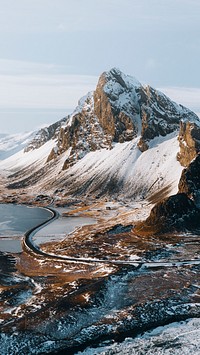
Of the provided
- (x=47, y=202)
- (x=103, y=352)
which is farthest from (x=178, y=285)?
(x=47, y=202)

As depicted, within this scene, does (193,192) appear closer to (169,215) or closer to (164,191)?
(169,215)

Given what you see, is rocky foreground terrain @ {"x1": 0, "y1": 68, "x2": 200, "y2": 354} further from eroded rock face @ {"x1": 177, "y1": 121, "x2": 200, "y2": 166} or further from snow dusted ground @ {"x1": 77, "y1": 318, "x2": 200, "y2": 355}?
eroded rock face @ {"x1": 177, "y1": 121, "x2": 200, "y2": 166}

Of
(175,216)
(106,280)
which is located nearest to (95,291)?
(106,280)

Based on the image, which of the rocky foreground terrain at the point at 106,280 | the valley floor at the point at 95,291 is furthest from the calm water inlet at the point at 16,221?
the valley floor at the point at 95,291

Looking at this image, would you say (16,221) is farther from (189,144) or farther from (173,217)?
(189,144)

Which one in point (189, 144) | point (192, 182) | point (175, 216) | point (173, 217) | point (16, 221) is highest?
point (189, 144)

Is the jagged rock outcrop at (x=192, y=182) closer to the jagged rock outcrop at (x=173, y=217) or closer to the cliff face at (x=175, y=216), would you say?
the cliff face at (x=175, y=216)

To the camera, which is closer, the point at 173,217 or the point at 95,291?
the point at 95,291
